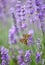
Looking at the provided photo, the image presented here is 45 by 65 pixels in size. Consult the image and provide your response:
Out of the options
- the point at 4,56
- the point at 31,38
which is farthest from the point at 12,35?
the point at 4,56

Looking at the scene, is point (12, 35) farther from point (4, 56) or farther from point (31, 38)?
point (4, 56)

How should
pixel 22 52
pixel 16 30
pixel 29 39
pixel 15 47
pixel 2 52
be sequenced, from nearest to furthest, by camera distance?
pixel 2 52, pixel 29 39, pixel 22 52, pixel 16 30, pixel 15 47

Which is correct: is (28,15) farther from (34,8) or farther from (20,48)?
(20,48)

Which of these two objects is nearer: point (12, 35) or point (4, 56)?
point (4, 56)

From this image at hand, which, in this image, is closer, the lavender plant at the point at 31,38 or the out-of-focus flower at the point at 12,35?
the lavender plant at the point at 31,38

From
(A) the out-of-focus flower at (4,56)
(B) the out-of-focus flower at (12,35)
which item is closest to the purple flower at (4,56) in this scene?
(A) the out-of-focus flower at (4,56)

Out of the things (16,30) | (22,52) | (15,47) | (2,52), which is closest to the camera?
(2,52)

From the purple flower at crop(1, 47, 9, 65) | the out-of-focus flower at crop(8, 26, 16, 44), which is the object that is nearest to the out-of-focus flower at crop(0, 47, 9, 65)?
the purple flower at crop(1, 47, 9, 65)

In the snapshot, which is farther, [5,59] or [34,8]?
[34,8]

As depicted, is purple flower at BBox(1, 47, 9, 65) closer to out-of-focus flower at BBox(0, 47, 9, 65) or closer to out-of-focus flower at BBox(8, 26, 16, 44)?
out-of-focus flower at BBox(0, 47, 9, 65)

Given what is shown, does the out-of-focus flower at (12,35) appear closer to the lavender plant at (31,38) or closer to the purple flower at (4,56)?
the lavender plant at (31,38)

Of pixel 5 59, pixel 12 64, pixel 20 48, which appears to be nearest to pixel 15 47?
pixel 20 48
